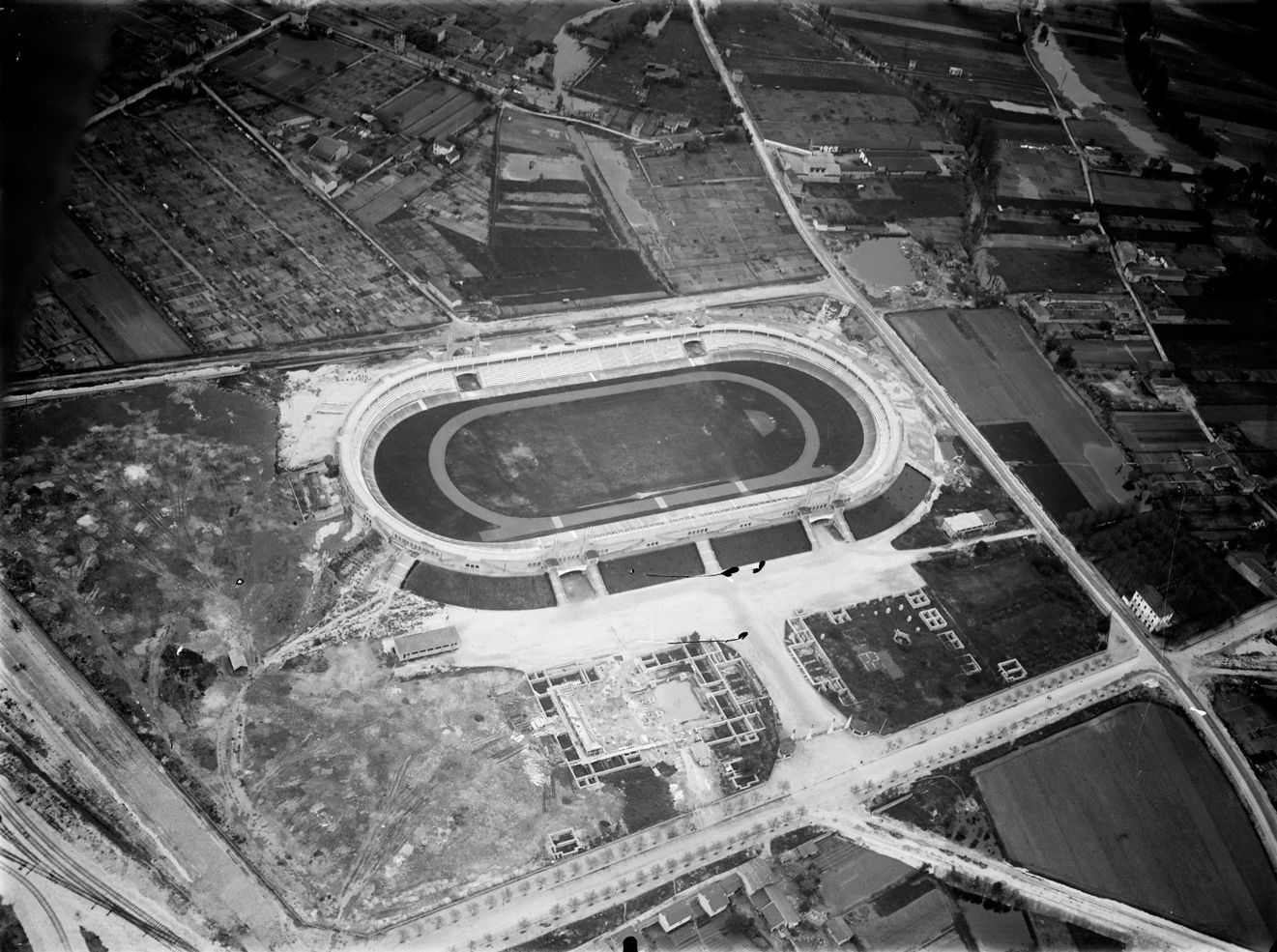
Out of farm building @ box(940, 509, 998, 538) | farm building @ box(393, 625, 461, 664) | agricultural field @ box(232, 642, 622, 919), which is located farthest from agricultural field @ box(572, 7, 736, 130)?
agricultural field @ box(232, 642, 622, 919)

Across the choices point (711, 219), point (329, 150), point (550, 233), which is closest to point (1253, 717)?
point (711, 219)

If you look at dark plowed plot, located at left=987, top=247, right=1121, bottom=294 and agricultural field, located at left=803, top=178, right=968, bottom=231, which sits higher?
agricultural field, located at left=803, top=178, right=968, bottom=231

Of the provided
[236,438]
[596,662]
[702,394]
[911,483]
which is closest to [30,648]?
[236,438]

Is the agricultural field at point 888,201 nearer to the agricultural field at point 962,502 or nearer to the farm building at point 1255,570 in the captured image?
the agricultural field at point 962,502

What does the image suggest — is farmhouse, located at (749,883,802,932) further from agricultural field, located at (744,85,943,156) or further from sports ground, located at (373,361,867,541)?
agricultural field, located at (744,85,943,156)

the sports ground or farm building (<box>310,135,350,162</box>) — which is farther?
farm building (<box>310,135,350,162</box>)

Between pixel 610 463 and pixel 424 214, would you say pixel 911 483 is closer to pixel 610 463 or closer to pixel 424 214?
pixel 610 463

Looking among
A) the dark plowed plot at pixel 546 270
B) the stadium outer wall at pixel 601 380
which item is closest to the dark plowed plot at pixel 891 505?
the stadium outer wall at pixel 601 380
